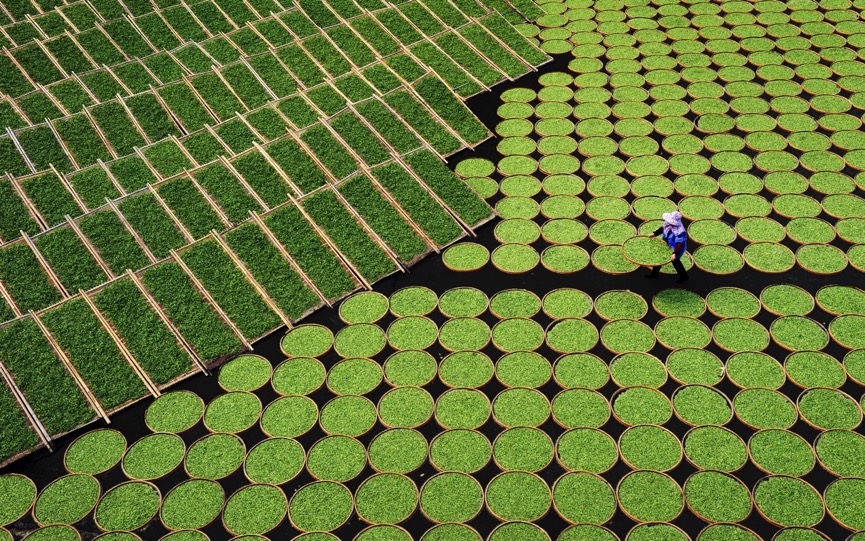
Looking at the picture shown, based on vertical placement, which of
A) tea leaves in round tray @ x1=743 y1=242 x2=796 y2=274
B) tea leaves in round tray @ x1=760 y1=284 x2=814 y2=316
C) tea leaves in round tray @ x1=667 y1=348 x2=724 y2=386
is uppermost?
tea leaves in round tray @ x1=743 y1=242 x2=796 y2=274

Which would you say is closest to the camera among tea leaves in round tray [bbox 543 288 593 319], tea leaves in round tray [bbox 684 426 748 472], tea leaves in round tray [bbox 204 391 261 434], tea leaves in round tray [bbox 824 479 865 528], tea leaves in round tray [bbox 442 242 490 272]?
tea leaves in round tray [bbox 824 479 865 528]

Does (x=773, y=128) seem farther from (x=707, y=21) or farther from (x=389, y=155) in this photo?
(x=389, y=155)

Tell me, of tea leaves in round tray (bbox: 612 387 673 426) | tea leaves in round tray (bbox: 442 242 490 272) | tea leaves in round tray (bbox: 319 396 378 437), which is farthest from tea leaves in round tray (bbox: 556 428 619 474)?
tea leaves in round tray (bbox: 442 242 490 272)

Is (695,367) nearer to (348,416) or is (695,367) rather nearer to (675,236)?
(675,236)

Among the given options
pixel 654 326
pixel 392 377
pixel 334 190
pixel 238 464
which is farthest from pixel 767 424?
pixel 334 190

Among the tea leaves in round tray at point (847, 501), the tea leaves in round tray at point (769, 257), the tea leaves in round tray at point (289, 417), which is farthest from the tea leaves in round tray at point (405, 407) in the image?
the tea leaves in round tray at point (769, 257)

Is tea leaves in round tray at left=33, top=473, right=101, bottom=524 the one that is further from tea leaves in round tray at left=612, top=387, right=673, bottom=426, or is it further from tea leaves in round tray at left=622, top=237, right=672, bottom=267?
tea leaves in round tray at left=622, top=237, right=672, bottom=267
